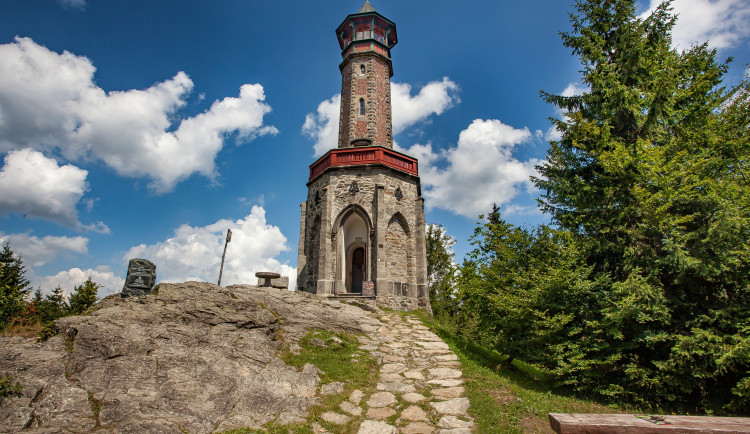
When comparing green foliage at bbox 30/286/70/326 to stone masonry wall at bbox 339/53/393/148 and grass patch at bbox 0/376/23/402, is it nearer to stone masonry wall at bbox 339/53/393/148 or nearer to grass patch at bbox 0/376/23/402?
grass patch at bbox 0/376/23/402

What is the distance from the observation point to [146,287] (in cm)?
934

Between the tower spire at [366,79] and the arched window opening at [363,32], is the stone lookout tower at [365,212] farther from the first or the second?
the arched window opening at [363,32]

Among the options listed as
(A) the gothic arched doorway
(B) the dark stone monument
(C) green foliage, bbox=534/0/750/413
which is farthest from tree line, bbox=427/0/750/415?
(A) the gothic arched doorway

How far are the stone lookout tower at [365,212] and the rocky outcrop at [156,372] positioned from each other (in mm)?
8090

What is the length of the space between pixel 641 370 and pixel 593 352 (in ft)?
Result: 2.86

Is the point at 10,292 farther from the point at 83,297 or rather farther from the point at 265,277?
the point at 265,277

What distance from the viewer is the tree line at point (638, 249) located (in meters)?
7.10

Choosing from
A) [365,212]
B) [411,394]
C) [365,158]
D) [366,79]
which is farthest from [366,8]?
[411,394]

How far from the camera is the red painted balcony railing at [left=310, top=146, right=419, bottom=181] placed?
1806 centimetres

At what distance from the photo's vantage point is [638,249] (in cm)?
827

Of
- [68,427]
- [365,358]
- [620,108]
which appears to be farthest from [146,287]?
[620,108]

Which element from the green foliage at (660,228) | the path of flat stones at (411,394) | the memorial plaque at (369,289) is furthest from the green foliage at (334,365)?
the memorial plaque at (369,289)

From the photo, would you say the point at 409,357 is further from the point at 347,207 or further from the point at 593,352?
the point at 347,207

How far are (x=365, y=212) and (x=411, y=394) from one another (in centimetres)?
1125
